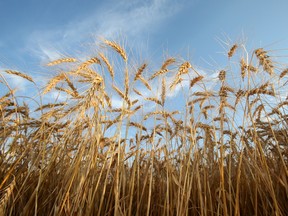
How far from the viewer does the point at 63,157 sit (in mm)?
2637

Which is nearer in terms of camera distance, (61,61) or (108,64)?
(108,64)

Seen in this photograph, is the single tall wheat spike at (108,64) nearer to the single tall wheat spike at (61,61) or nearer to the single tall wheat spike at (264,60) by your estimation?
the single tall wheat spike at (61,61)

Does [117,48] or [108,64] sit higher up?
[117,48]

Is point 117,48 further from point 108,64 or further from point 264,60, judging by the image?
point 264,60

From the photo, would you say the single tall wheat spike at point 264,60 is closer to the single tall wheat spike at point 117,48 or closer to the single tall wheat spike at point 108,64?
the single tall wheat spike at point 117,48

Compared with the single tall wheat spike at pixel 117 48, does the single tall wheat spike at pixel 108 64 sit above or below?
below

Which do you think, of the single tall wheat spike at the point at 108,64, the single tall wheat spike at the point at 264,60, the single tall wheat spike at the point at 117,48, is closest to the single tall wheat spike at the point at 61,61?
the single tall wheat spike at the point at 108,64

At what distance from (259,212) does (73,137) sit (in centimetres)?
191

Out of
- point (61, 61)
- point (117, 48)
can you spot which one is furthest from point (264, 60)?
point (61, 61)

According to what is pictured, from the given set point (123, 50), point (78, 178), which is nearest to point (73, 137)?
point (78, 178)

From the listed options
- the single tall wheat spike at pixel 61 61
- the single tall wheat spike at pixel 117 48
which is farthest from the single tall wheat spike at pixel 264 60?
the single tall wheat spike at pixel 61 61

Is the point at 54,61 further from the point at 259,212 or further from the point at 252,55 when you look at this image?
the point at 259,212

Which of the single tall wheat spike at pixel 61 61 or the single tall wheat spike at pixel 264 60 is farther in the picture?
the single tall wheat spike at pixel 61 61

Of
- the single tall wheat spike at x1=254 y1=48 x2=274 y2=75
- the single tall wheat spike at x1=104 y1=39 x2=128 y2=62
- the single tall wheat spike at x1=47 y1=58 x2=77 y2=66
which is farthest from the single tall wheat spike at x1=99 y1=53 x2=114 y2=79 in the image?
the single tall wheat spike at x1=254 y1=48 x2=274 y2=75
